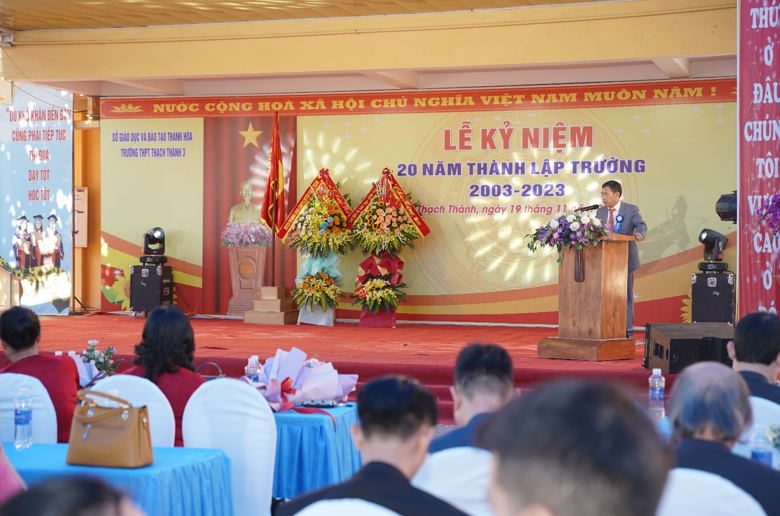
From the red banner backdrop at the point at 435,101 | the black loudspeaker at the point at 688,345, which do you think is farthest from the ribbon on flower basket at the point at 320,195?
the black loudspeaker at the point at 688,345

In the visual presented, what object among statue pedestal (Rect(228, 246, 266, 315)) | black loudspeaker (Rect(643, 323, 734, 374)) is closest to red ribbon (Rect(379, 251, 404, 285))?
statue pedestal (Rect(228, 246, 266, 315))

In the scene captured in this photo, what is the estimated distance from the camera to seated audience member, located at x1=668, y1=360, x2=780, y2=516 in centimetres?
200

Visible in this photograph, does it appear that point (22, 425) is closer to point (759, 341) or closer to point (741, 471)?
point (741, 471)

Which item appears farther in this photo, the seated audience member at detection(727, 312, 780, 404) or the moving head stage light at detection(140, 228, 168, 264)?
the moving head stage light at detection(140, 228, 168, 264)

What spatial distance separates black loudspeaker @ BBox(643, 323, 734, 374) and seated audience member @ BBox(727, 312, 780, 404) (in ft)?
8.85

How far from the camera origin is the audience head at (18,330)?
157 inches

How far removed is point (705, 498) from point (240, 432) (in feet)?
7.71

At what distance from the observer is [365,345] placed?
888 centimetres

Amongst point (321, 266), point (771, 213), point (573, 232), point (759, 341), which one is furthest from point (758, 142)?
point (321, 266)

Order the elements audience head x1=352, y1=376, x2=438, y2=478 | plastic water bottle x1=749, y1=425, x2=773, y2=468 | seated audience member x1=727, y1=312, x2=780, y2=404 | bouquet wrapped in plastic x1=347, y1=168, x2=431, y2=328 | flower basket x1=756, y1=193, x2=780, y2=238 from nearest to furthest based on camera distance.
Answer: audience head x1=352, y1=376, x2=438, y2=478 → plastic water bottle x1=749, y1=425, x2=773, y2=468 → seated audience member x1=727, y1=312, x2=780, y2=404 → flower basket x1=756, y1=193, x2=780, y2=238 → bouquet wrapped in plastic x1=347, y1=168, x2=431, y2=328

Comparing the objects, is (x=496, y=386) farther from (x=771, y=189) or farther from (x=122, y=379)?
(x=771, y=189)

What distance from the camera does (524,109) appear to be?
10.6m

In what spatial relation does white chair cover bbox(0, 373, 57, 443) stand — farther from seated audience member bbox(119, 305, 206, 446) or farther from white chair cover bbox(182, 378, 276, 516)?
white chair cover bbox(182, 378, 276, 516)

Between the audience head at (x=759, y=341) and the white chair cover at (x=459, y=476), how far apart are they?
166 cm
